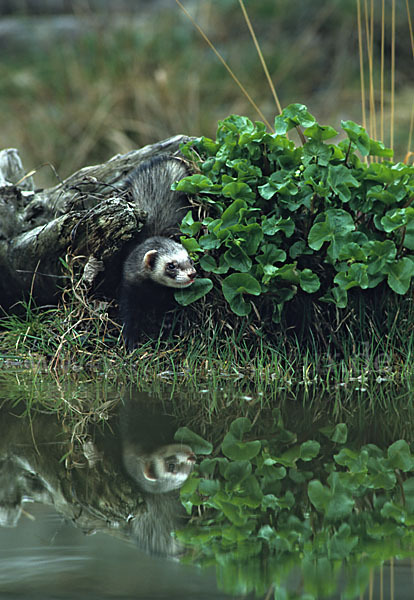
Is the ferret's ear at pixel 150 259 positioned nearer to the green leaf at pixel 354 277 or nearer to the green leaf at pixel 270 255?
the green leaf at pixel 270 255

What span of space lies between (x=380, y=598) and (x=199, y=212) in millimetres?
2702

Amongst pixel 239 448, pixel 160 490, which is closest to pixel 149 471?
pixel 160 490

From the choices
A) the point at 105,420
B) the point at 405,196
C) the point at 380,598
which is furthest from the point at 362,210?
the point at 380,598

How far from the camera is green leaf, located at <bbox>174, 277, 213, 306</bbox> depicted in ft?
12.0

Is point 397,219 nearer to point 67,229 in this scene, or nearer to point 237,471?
point 67,229

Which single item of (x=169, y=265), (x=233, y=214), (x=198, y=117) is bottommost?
(x=169, y=265)

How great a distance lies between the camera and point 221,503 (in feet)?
6.10

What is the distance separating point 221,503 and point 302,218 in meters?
2.08

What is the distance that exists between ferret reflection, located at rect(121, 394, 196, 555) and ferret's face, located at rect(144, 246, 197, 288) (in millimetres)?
728

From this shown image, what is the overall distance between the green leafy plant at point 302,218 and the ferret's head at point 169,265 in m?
0.08

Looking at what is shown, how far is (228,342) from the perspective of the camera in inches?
141

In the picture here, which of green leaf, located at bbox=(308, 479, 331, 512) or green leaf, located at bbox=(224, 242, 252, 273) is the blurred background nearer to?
green leaf, located at bbox=(224, 242, 252, 273)

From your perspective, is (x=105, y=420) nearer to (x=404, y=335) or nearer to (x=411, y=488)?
(x=411, y=488)

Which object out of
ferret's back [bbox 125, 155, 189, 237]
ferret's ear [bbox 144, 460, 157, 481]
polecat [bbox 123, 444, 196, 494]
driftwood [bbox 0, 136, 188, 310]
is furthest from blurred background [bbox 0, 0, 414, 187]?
ferret's ear [bbox 144, 460, 157, 481]
